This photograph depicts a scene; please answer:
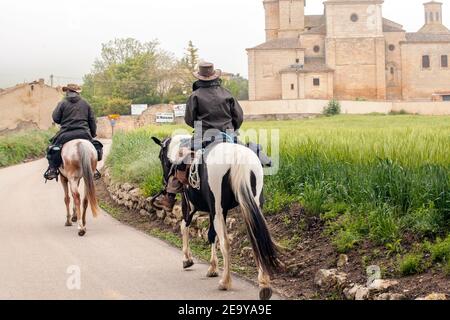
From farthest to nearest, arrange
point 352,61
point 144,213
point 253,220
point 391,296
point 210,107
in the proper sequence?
point 352,61 < point 144,213 < point 210,107 < point 253,220 < point 391,296

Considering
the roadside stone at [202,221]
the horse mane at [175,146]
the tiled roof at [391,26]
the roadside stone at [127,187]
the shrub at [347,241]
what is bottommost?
the roadside stone at [202,221]

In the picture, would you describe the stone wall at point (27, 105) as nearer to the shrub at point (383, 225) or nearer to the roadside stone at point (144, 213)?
the roadside stone at point (144, 213)

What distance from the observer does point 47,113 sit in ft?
210

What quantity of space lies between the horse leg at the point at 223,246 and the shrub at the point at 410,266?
77.2 inches

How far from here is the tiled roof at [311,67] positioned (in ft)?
306

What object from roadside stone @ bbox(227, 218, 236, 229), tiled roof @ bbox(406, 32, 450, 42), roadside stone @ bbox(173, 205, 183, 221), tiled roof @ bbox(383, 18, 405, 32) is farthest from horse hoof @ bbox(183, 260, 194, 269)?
tiled roof @ bbox(383, 18, 405, 32)

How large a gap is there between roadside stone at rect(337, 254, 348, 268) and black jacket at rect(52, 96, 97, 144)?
728 centimetres

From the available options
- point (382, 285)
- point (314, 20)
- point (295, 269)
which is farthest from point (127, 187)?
point (314, 20)

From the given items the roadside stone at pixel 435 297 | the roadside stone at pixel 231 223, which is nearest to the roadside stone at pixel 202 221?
the roadside stone at pixel 231 223

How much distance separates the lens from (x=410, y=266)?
804 cm

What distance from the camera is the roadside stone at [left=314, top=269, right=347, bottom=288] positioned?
8.55 metres

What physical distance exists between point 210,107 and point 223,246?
192 cm

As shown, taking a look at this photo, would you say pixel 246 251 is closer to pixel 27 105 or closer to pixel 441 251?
pixel 441 251

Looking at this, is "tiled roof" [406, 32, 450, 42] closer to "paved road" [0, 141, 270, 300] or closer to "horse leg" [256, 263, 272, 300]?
"paved road" [0, 141, 270, 300]
